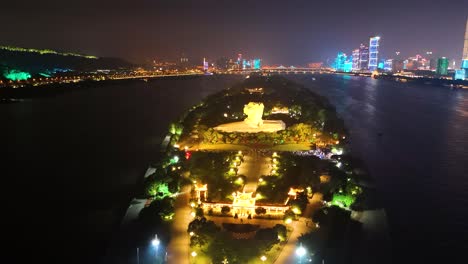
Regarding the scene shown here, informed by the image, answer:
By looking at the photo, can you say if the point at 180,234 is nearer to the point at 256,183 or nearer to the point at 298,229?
the point at 298,229

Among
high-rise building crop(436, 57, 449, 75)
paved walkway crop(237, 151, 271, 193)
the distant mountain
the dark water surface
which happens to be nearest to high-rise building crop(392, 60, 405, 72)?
high-rise building crop(436, 57, 449, 75)

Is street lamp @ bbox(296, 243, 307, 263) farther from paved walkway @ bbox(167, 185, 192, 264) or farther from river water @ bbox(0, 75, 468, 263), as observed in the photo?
river water @ bbox(0, 75, 468, 263)

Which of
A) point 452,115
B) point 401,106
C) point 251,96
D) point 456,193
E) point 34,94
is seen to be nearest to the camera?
point 456,193

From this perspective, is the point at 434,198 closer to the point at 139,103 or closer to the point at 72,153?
the point at 72,153

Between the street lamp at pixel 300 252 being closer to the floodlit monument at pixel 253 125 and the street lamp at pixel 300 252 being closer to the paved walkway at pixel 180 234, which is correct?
the paved walkway at pixel 180 234

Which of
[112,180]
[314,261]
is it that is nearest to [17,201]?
[112,180]
